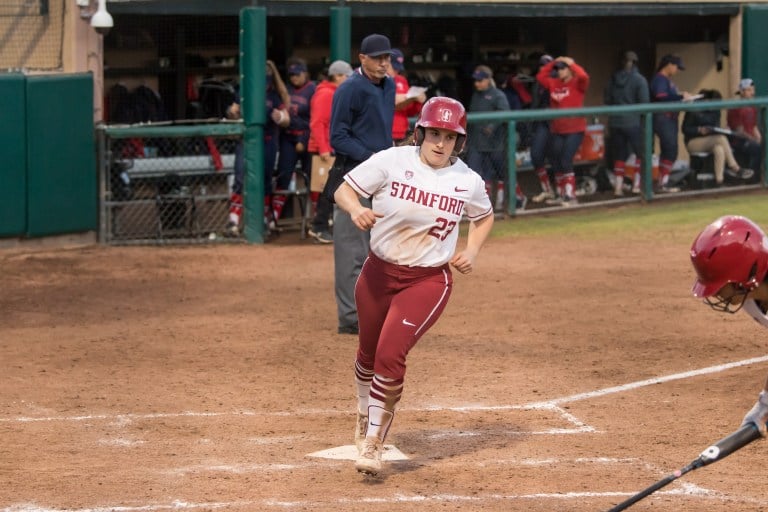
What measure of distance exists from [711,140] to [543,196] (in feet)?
8.43

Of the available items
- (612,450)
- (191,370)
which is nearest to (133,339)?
(191,370)

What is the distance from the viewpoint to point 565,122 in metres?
15.8

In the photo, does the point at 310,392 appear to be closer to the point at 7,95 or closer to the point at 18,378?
the point at 18,378

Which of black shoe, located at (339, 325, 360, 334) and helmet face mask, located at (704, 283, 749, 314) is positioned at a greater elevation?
helmet face mask, located at (704, 283, 749, 314)

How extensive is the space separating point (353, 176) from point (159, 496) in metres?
1.78

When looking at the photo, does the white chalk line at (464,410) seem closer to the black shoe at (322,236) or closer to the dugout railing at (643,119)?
the black shoe at (322,236)

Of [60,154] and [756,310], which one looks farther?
[60,154]

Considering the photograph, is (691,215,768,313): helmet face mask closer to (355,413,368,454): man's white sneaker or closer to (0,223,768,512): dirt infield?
(0,223,768,512): dirt infield

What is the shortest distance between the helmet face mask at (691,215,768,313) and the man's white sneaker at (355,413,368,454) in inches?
91.9

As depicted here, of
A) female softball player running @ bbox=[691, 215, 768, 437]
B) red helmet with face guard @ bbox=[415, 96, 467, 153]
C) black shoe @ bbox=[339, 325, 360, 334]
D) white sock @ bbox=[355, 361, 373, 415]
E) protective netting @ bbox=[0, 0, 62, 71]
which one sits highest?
protective netting @ bbox=[0, 0, 62, 71]

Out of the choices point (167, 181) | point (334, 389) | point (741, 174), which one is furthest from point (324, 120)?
point (741, 174)

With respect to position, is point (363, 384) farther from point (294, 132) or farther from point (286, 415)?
point (294, 132)

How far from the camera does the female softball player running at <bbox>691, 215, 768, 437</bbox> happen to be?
4.66 m

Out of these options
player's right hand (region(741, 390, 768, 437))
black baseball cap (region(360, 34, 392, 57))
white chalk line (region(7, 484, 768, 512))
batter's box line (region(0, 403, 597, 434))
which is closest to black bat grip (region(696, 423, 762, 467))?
player's right hand (region(741, 390, 768, 437))
